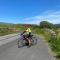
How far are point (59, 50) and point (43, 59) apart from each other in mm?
1471

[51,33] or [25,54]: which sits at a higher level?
[51,33]

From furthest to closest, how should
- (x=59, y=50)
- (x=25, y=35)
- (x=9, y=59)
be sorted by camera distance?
1. (x=25, y=35)
2. (x=59, y=50)
3. (x=9, y=59)

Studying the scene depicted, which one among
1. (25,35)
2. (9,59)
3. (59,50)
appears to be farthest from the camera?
(25,35)

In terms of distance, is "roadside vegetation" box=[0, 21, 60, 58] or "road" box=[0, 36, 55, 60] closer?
"road" box=[0, 36, 55, 60]

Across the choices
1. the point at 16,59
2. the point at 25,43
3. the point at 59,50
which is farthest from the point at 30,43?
the point at 16,59

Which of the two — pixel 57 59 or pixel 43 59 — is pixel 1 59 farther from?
pixel 57 59

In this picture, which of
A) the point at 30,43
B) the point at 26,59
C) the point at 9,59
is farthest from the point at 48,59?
the point at 30,43

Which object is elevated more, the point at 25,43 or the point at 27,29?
the point at 27,29

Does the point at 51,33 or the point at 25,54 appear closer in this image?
the point at 25,54

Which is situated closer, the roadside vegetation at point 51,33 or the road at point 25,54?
the road at point 25,54

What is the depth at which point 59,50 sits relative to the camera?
496 inches

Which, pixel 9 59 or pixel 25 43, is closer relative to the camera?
pixel 9 59

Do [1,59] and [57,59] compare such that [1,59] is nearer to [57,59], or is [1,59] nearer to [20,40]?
[57,59]

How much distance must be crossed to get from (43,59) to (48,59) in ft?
0.84
